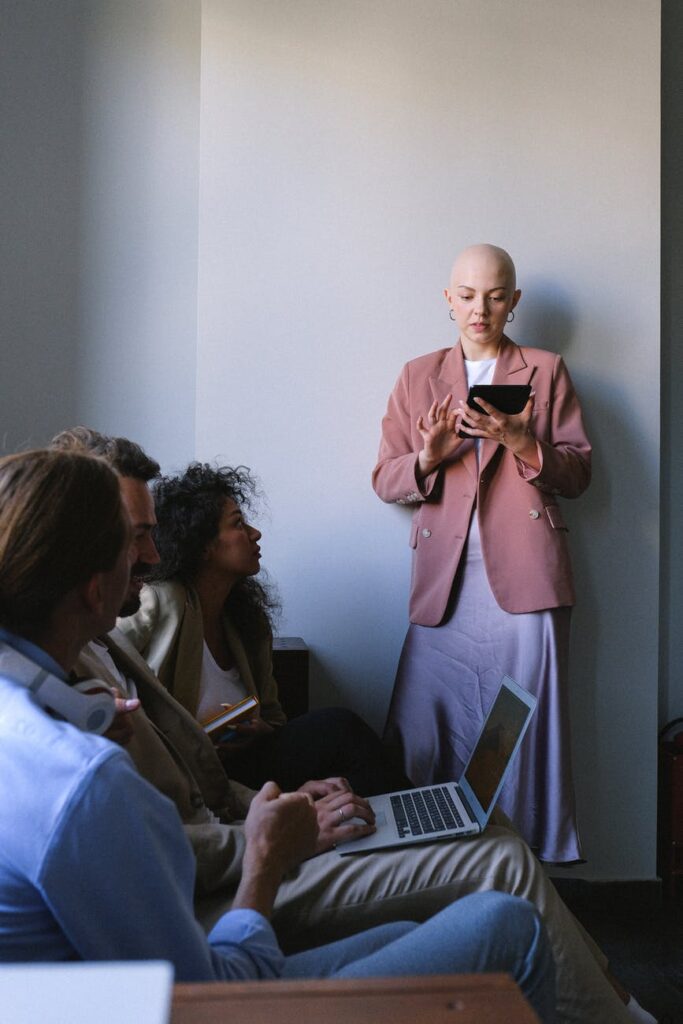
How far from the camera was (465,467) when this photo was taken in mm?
2707

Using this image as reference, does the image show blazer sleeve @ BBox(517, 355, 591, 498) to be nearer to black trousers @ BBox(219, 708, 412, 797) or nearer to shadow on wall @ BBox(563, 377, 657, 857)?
shadow on wall @ BBox(563, 377, 657, 857)

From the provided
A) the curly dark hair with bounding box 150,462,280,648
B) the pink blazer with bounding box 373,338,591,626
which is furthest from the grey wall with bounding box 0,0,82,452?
the pink blazer with bounding box 373,338,591,626

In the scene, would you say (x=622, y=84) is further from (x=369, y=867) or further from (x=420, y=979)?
(x=420, y=979)

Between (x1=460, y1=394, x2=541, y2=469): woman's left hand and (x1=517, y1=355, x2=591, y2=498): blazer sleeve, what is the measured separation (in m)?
0.03

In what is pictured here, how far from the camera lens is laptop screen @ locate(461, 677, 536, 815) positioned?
153 cm

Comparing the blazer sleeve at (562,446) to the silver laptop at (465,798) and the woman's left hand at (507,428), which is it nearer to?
the woman's left hand at (507,428)

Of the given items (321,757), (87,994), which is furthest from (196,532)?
(87,994)

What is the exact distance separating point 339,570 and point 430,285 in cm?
94

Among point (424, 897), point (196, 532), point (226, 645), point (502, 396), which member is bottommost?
point (424, 897)

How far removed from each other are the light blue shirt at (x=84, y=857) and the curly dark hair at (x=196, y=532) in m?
1.25

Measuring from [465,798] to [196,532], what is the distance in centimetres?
85

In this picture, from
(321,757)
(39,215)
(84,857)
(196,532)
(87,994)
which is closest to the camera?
(87,994)

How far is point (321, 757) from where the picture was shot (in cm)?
200

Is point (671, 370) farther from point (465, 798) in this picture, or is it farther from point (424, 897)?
point (424, 897)
